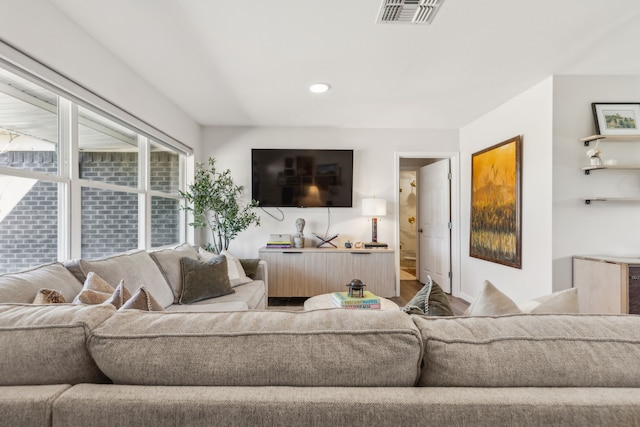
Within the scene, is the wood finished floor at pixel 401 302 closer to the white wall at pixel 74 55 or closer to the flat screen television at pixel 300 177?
the flat screen television at pixel 300 177

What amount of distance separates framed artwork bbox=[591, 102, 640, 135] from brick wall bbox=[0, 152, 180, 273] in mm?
4078

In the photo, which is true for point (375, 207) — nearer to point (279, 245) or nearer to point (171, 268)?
point (279, 245)

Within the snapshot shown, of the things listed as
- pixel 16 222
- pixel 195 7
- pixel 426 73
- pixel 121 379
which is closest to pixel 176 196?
pixel 16 222

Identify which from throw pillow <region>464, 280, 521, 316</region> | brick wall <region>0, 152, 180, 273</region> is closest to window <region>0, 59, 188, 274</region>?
brick wall <region>0, 152, 180, 273</region>

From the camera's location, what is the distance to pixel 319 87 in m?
2.98

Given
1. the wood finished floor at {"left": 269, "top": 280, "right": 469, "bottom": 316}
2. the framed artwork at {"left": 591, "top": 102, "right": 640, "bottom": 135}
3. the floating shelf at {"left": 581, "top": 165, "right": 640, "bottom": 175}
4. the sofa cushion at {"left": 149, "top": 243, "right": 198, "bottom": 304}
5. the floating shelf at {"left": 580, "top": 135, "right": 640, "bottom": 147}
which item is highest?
the framed artwork at {"left": 591, "top": 102, "right": 640, "bottom": 135}

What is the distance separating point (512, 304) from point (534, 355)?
37 centimetres

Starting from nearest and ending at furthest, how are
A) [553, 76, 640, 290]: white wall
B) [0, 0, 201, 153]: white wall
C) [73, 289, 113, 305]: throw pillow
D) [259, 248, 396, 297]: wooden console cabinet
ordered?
[73, 289, 113, 305]: throw pillow → [0, 0, 201, 153]: white wall → [553, 76, 640, 290]: white wall → [259, 248, 396, 297]: wooden console cabinet

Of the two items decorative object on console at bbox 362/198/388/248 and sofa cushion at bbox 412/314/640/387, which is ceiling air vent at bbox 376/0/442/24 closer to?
sofa cushion at bbox 412/314/640/387

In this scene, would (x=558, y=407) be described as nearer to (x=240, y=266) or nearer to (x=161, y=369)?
(x=161, y=369)

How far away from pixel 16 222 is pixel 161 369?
6.08 ft

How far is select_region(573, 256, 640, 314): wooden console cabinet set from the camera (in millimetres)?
2279

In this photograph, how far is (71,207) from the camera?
7.15 feet

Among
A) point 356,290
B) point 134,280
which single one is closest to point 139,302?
point 134,280
